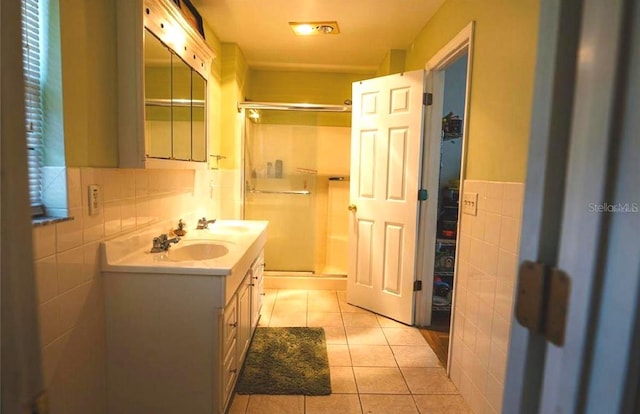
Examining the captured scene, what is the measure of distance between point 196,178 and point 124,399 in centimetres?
144

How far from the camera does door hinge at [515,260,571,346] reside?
16.2 inches

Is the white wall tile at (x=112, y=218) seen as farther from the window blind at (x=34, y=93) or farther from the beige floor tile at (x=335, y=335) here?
the beige floor tile at (x=335, y=335)

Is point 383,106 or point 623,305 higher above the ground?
point 383,106

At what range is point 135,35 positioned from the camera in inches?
56.2

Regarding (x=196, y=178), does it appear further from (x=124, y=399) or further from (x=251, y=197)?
(x=124, y=399)

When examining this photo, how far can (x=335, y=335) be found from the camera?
7.98ft

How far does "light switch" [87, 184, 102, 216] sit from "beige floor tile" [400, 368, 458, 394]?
1.85 metres

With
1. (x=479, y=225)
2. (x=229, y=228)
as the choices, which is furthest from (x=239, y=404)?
(x=479, y=225)

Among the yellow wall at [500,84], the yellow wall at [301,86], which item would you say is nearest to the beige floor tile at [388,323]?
the yellow wall at [500,84]

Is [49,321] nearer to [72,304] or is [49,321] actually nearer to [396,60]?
[72,304]

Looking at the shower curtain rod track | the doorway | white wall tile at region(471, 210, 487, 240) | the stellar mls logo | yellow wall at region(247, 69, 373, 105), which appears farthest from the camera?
yellow wall at region(247, 69, 373, 105)

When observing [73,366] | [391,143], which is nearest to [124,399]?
[73,366]

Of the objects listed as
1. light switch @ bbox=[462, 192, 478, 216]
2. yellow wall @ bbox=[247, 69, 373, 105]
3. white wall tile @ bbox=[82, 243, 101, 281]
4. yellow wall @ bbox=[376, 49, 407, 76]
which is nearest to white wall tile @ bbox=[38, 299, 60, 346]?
white wall tile @ bbox=[82, 243, 101, 281]

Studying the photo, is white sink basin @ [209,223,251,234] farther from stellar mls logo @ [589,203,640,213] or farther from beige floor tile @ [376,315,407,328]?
stellar mls logo @ [589,203,640,213]
